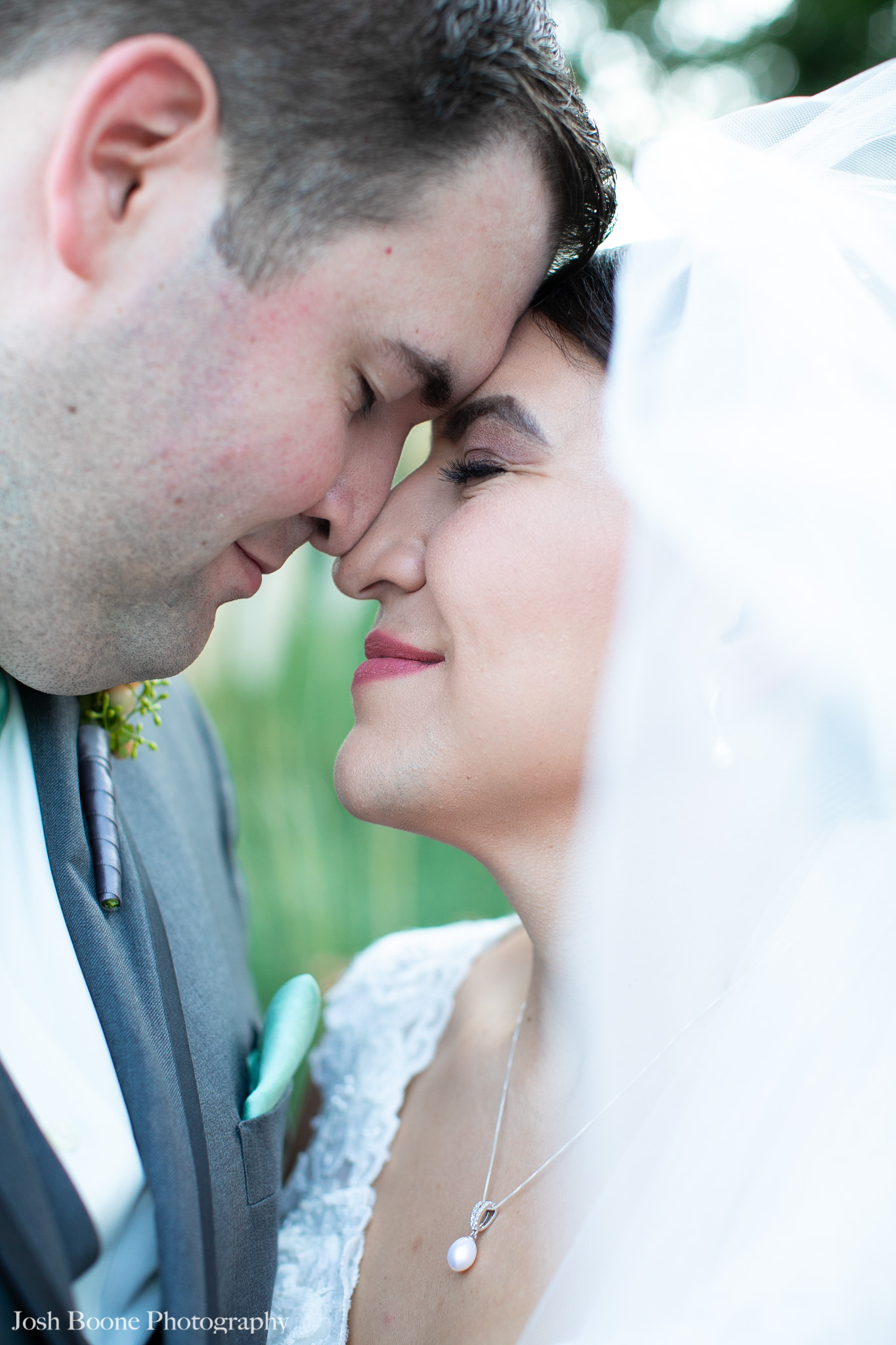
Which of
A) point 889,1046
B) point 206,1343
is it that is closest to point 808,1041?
point 889,1046

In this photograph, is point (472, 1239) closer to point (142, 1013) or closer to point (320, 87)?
point (142, 1013)

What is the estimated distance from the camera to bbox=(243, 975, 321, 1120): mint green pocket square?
167 centimetres

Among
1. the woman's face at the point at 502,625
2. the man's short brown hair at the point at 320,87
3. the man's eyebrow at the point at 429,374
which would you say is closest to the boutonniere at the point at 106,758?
the woman's face at the point at 502,625

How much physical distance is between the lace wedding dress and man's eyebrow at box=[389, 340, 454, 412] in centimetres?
152

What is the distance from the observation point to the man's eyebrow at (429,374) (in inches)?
59.3

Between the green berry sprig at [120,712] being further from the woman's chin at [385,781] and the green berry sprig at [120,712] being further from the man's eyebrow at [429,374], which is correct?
the man's eyebrow at [429,374]

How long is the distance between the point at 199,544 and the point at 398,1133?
55.3 inches

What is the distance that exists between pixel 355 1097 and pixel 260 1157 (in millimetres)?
688

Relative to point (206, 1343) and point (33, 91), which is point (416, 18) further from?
point (206, 1343)

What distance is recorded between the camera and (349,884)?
3.70 m

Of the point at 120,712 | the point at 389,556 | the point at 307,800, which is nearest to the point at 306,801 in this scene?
the point at 307,800

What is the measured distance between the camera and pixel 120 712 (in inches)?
72.6

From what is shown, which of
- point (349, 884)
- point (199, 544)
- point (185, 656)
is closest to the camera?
point (199, 544)

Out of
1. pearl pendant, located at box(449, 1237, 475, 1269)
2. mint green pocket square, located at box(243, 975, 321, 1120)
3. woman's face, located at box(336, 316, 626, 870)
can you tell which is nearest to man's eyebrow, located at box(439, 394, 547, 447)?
woman's face, located at box(336, 316, 626, 870)
